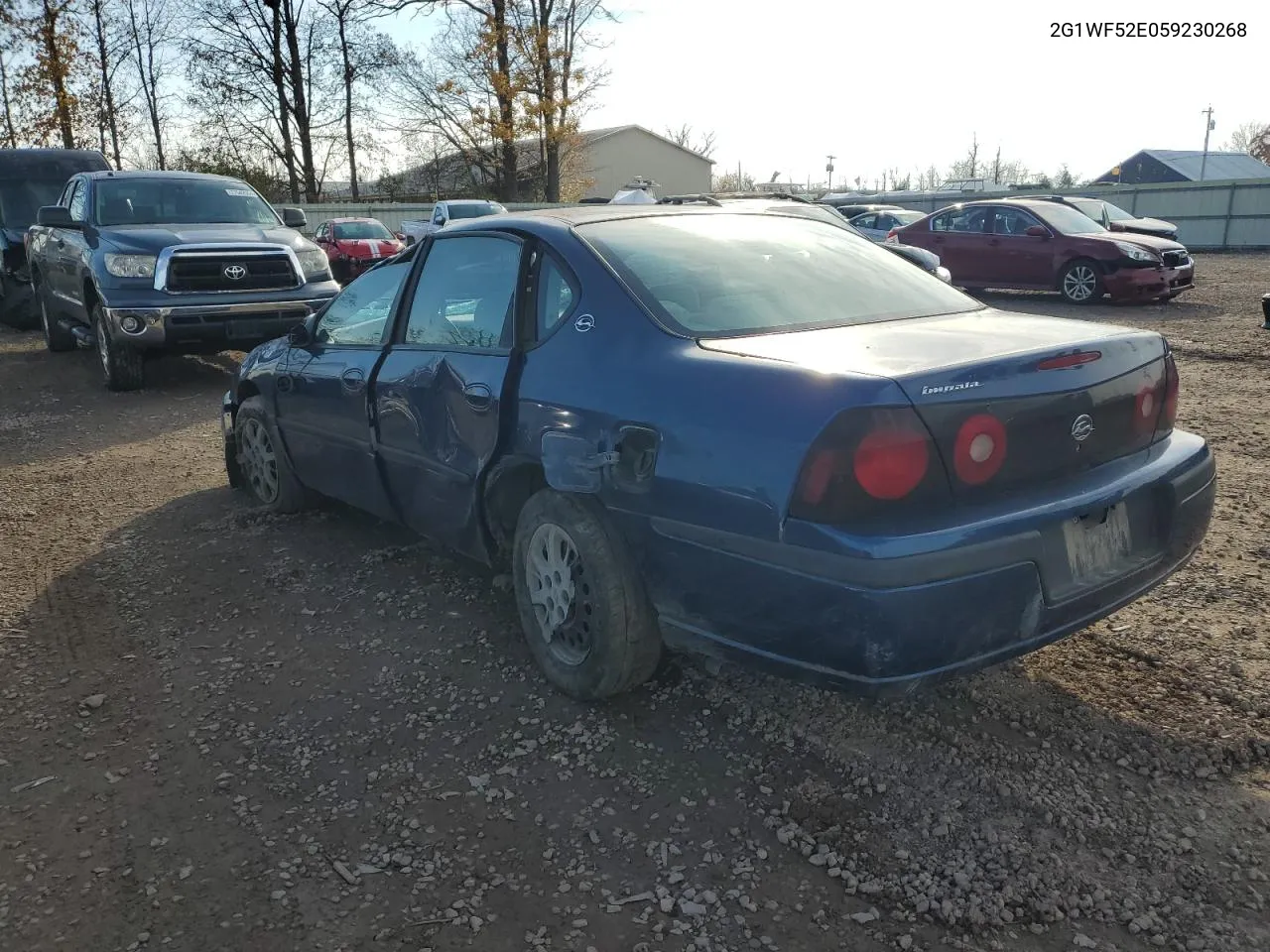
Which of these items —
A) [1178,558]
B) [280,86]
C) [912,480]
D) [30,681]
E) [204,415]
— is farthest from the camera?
[280,86]

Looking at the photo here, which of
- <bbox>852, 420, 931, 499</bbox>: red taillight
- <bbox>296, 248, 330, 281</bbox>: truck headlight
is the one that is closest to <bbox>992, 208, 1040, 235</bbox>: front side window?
<bbox>296, 248, 330, 281</bbox>: truck headlight

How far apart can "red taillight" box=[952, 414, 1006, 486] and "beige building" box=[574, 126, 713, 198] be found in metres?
52.0

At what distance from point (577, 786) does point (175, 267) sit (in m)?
7.57

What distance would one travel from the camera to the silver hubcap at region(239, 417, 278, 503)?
5340 mm

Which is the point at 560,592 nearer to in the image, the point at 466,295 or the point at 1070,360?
the point at 466,295

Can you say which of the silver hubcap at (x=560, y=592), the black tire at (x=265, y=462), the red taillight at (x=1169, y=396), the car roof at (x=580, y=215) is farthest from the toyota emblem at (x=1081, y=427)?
the black tire at (x=265, y=462)

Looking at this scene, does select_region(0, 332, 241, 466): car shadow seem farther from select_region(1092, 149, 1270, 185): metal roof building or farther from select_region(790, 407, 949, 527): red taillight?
select_region(1092, 149, 1270, 185): metal roof building

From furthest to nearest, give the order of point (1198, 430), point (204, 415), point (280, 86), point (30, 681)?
point (280, 86) → point (204, 415) → point (1198, 430) → point (30, 681)

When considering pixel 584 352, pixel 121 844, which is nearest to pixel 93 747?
pixel 121 844

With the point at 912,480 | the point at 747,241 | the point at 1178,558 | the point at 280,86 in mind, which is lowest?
the point at 1178,558

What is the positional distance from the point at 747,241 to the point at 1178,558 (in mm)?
1776

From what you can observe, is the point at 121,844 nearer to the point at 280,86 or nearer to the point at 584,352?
the point at 584,352

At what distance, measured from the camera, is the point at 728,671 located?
11.1ft

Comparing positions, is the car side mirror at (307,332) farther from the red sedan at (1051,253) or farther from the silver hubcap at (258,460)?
the red sedan at (1051,253)
